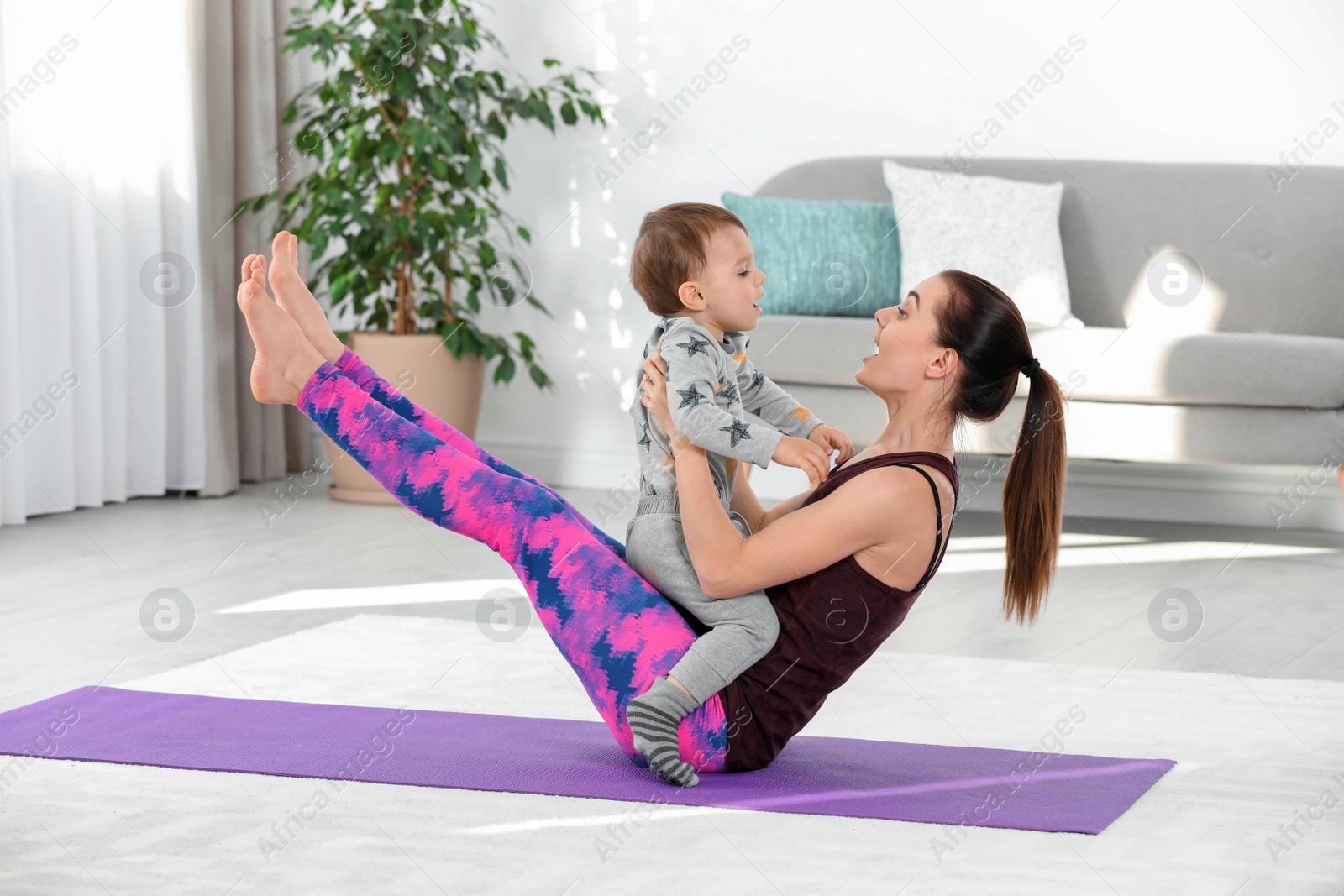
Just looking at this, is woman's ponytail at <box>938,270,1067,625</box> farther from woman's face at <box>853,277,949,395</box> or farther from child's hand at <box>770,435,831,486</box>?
child's hand at <box>770,435,831,486</box>

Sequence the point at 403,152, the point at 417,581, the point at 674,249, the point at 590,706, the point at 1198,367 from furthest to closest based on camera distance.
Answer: the point at 403,152, the point at 1198,367, the point at 417,581, the point at 590,706, the point at 674,249

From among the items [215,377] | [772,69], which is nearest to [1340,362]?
[772,69]

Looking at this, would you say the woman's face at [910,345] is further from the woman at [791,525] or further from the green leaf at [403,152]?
the green leaf at [403,152]

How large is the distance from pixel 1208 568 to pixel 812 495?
1889 millimetres

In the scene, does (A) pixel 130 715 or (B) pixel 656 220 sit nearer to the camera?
(B) pixel 656 220

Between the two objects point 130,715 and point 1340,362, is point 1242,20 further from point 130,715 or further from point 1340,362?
point 130,715

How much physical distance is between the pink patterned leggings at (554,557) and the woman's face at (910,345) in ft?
1.21

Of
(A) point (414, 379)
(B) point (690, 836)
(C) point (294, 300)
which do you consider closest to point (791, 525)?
(B) point (690, 836)

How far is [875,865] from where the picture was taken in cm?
140

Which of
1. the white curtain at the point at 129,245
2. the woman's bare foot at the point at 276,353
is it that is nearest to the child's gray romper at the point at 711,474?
the woman's bare foot at the point at 276,353

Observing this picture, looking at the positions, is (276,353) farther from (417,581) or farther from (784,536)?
(417,581)

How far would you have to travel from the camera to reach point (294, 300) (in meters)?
1.88

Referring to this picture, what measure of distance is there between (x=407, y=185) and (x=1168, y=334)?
2.07 meters

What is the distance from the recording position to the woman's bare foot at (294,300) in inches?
73.4
